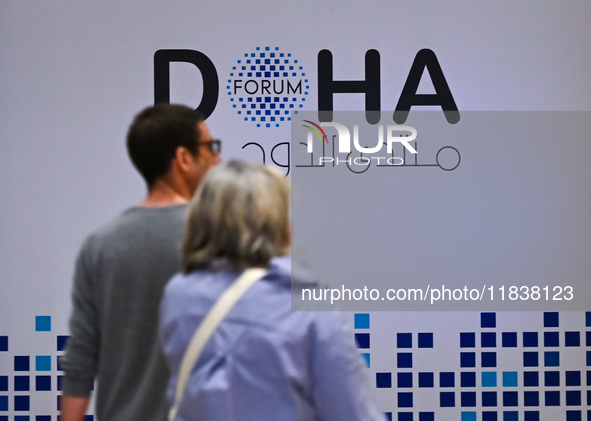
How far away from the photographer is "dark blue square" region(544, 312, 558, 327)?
2.70 metres

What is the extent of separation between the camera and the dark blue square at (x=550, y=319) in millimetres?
2697

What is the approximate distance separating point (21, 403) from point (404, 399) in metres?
1.70

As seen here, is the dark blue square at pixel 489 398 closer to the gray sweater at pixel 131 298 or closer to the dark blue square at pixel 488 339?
the dark blue square at pixel 488 339

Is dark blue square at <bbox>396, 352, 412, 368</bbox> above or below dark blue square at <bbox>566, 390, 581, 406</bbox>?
above

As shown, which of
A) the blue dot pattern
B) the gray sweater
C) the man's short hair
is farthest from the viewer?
the blue dot pattern

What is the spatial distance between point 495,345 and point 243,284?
197 centimetres

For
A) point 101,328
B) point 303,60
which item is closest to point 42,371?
point 101,328

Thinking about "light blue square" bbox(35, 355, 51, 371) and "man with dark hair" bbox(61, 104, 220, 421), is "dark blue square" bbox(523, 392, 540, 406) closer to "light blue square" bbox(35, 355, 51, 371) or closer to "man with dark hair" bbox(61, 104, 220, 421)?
"man with dark hair" bbox(61, 104, 220, 421)

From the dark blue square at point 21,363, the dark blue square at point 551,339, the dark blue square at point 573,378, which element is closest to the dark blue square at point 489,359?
the dark blue square at point 551,339

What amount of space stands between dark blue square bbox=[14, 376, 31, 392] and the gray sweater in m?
1.54

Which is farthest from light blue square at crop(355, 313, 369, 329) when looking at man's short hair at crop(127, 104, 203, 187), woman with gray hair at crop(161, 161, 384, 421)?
woman with gray hair at crop(161, 161, 384, 421)

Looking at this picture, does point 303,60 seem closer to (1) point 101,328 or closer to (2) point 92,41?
(2) point 92,41

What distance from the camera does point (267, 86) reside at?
2.67 m

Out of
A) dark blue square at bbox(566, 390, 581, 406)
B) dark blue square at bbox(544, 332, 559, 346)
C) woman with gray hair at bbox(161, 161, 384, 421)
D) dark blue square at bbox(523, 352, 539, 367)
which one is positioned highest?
woman with gray hair at bbox(161, 161, 384, 421)
